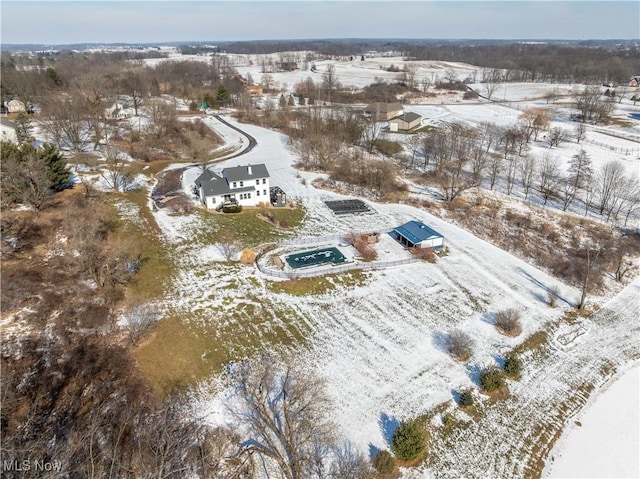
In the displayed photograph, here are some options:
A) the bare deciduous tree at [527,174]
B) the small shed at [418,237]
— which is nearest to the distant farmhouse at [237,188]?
the small shed at [418,237]

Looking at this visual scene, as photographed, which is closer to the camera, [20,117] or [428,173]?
[20,117]

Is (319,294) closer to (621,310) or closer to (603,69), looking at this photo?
(621,310)

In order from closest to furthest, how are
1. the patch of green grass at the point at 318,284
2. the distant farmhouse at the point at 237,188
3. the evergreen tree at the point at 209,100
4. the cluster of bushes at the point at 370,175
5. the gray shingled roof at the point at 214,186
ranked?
the patch of green grass at the point at 318,284
the gray shingled roof at the point at 214,186
the distant farmhouse at the point at 237,188
the cluster of bushes at the point at 370,175
the evergreen tree at the point at 209,100

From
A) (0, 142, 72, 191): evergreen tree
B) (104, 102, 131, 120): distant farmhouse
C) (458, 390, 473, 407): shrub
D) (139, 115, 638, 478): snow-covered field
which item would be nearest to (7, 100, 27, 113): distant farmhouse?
(104, 102, 131, 120): distant farmhouse

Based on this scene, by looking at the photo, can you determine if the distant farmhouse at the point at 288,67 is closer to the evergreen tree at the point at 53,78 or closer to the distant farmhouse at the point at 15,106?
the evergreen tree at the point at 53,78

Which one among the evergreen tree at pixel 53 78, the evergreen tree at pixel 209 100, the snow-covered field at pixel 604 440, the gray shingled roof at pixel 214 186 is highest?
the evergreen tree at pixel 53 78

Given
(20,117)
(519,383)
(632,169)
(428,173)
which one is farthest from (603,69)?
(20,117)
